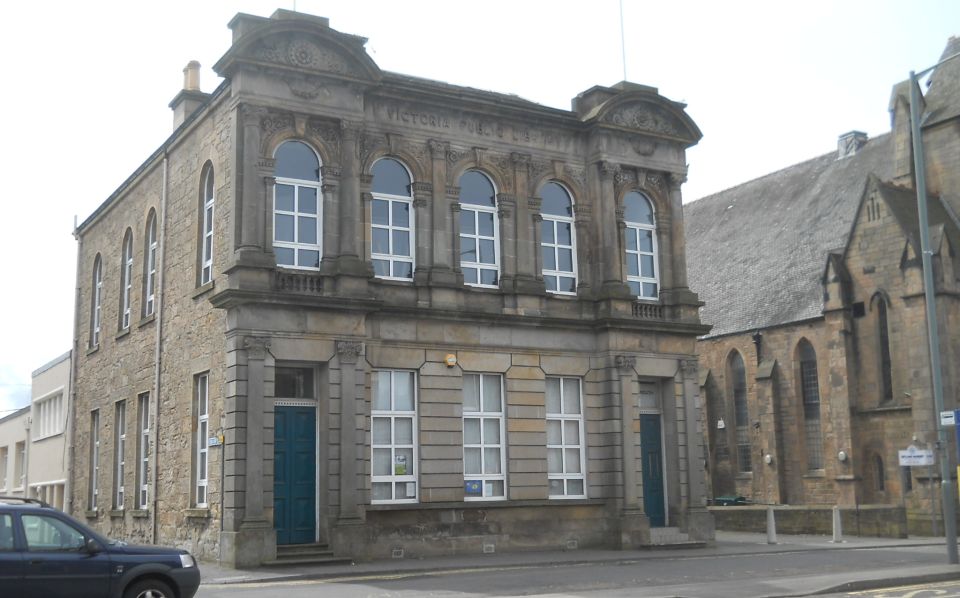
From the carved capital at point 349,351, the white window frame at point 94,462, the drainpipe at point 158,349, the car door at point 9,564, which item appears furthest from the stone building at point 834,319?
the car door at point 9,564

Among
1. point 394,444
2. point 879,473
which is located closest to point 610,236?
point 394,444

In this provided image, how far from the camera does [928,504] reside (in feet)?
116

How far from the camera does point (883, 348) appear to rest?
3884 centimetres

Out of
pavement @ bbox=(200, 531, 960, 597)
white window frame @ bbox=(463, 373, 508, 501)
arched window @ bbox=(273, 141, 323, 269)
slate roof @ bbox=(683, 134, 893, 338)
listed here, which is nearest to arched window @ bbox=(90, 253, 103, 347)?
arched window @ bbox=(273, 141, 323, 269)

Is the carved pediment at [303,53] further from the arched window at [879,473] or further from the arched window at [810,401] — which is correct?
the arched window at [810,401]

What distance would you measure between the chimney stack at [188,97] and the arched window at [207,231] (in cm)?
531

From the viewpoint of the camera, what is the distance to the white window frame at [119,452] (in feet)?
96.1

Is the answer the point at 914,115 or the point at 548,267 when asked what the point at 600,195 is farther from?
A: the point at 914,115

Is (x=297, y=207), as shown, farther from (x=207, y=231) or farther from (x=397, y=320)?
(x=397, y=320)

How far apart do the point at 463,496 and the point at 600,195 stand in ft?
27.6

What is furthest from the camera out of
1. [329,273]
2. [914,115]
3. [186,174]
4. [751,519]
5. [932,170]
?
[932,170]

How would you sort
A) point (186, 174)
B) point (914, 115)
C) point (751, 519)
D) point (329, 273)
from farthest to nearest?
point (751, 519), point (186, 174), point (329, 273), point (914, 115)

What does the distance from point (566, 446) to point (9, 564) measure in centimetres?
1593

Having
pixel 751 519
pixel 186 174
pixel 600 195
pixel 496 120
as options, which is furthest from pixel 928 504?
pixel 186 174
